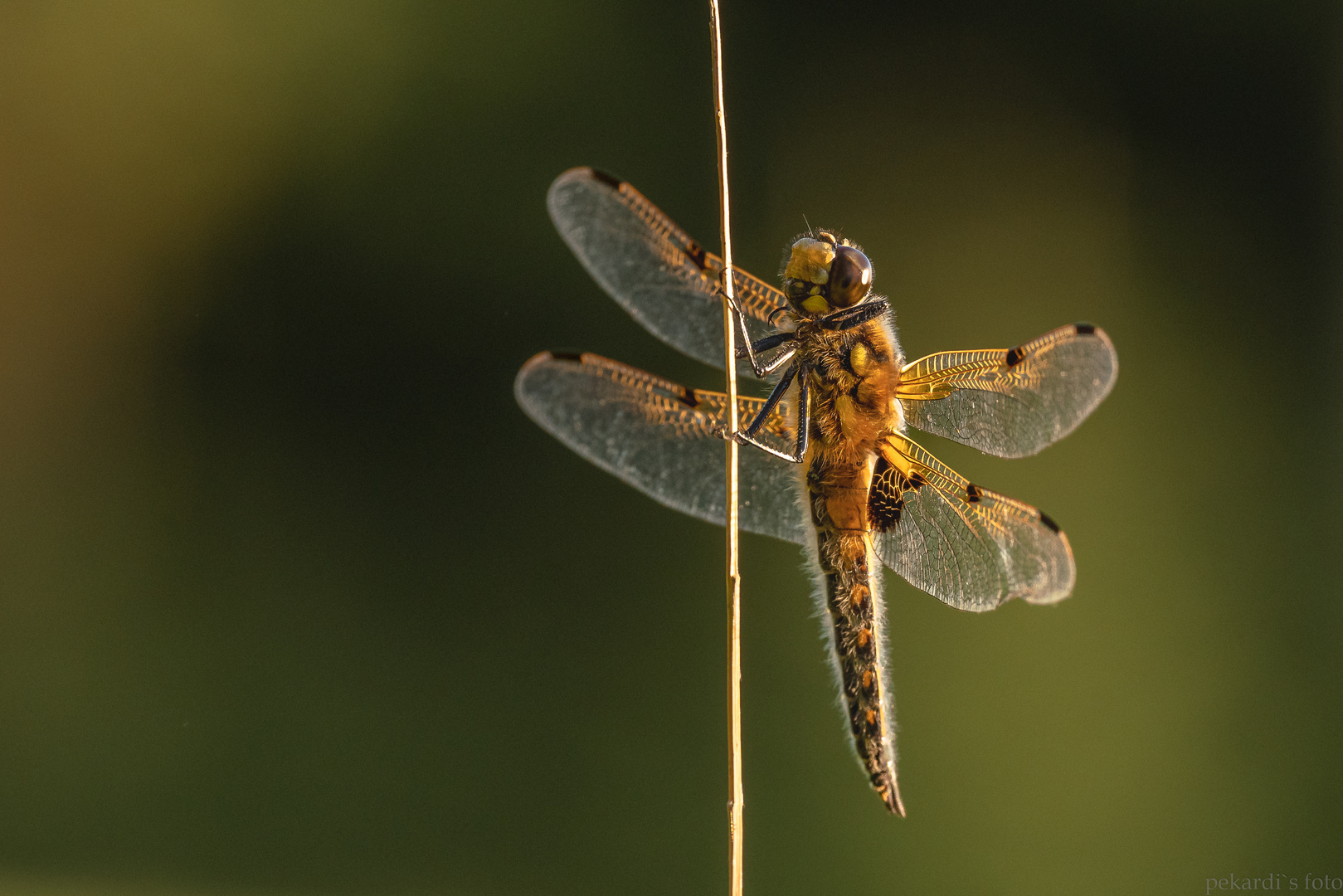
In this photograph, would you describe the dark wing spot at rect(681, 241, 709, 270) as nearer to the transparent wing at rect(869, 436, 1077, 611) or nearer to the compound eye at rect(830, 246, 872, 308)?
the compound eye at rect(830, 246, 872, 308)

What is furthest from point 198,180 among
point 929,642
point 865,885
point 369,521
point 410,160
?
point 865,885

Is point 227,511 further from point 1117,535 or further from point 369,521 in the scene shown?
point 1117,535

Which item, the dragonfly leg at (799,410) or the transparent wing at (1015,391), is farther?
the transparent wing at (1015,391)

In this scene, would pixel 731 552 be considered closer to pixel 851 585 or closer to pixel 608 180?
pixel 851 585

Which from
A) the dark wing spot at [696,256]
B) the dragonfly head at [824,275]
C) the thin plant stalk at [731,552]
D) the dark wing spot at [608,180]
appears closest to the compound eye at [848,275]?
the dragonfly head at [824,275]

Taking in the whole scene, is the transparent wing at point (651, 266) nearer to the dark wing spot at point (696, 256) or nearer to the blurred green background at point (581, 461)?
the dark wing spot at point (696, 256)

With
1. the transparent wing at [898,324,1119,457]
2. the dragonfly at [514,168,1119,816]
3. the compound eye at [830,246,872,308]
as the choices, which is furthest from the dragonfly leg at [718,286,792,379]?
the transparent wing at [898,324,1119,457]

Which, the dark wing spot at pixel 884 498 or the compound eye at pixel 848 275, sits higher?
the compound eye at pixel 848 275
